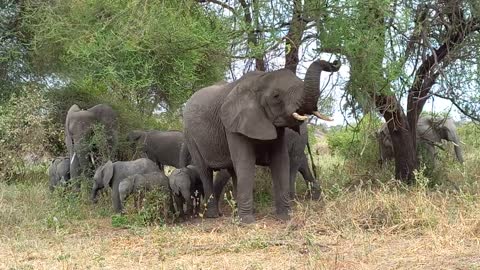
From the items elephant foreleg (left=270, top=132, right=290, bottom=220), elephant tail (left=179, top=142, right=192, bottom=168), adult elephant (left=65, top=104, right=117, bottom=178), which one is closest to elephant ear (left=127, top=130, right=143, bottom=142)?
adult elephant (left=65, top=104, right=117, bottom=178)

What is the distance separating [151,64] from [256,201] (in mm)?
3033

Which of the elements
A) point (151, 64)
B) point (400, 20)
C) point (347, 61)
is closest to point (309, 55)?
point (347, 61)

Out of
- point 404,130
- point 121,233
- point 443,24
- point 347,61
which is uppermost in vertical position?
point 443,24

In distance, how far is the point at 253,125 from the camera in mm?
9406

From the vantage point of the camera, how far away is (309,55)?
955 centimetres

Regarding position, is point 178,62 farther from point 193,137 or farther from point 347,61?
point 347,61

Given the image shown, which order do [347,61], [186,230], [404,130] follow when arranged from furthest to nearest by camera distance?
[404,130] → [347,61] → [186,230]

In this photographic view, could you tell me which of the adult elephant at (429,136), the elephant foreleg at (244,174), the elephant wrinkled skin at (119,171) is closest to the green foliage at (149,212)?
the elephant wrinkled skin at (119,171)

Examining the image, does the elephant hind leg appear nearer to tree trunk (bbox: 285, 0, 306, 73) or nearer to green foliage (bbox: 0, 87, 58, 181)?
tree trunk (bbox: 285, 0, 306, 73)

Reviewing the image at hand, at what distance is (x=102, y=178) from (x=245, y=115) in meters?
2.82

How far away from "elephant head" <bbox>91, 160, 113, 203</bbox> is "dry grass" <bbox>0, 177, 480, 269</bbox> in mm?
991

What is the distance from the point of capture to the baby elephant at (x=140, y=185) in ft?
32.4

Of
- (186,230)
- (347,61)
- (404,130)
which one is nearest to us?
(186,230)

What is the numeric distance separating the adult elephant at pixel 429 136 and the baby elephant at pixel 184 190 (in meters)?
4.16
